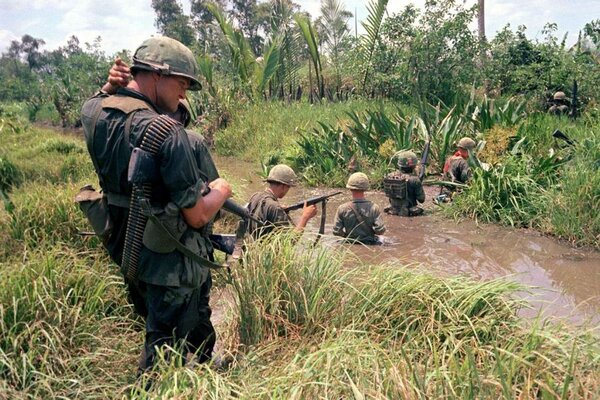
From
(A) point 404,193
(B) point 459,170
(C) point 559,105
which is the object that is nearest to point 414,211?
(A) point 404,193

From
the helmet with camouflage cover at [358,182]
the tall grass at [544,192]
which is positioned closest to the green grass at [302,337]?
the helmet with camouflage cover at [358,182]

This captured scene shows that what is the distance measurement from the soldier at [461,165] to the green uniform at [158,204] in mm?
5622

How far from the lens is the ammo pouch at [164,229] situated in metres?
2.32

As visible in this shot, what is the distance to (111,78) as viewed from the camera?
256cm

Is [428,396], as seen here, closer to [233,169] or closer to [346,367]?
[346,367]

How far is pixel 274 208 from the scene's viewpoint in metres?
4.28

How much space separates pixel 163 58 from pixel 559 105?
10.9 metres

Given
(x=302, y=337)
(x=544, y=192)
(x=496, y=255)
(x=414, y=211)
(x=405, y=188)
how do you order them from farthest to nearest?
(x=414, y=211)
(x=405, y=188)
(x=544, y=192)
(x=496, y=255)
(x=302, y=337)

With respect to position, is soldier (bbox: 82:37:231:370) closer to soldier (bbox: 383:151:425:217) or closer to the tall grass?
soldier (bbox: 383:151:425:217)

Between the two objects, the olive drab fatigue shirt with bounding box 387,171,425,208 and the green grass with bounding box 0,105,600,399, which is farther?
the olive drab fatigue shirt with bounding box 387,171,425,208

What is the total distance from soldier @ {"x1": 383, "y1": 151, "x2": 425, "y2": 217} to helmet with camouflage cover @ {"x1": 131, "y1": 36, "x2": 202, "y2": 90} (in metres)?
5.05

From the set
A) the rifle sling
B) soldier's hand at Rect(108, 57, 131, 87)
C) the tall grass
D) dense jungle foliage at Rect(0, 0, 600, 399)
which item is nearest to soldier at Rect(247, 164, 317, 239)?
dense jungle foliage at Rect(0, 0, 600, 399)

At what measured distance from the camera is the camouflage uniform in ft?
7.33

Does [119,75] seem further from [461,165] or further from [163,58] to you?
[461,165]
